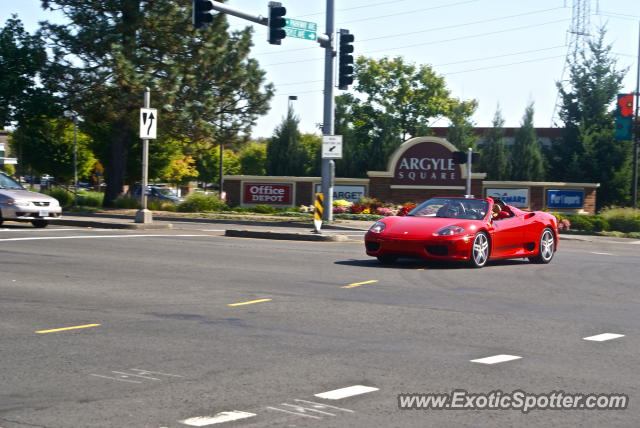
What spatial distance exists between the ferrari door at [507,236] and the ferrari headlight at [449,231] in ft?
2.93

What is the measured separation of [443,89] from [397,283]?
6143cm

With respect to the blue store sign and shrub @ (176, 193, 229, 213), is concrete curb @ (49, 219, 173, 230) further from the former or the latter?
the blue store sign

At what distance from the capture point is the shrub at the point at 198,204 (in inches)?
1570

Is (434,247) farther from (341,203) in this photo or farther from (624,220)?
(341,203)

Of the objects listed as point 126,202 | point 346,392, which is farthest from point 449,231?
point 126,202

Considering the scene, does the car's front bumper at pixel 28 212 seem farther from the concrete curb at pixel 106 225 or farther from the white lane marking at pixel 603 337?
the white lane marking at pixel 603 337

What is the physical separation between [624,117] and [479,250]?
27655 mm

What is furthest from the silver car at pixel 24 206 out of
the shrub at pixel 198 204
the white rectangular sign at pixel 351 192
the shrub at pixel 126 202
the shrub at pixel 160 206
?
the white rectangular sign at pixel 351 192

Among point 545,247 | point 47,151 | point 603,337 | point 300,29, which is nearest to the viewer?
point 603,337

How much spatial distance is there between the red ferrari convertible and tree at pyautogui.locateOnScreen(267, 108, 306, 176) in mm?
40811

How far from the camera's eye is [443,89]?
7225 centimetres

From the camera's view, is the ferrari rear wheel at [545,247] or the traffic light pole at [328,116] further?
the traffic light pole at [328,116]

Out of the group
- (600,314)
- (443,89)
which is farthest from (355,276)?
(443,89)

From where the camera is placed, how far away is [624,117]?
39.9 meters
